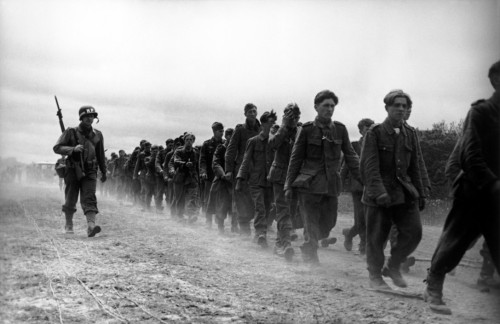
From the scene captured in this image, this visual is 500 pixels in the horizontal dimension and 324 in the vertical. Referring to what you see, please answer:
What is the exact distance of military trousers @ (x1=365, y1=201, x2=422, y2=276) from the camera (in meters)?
5.33

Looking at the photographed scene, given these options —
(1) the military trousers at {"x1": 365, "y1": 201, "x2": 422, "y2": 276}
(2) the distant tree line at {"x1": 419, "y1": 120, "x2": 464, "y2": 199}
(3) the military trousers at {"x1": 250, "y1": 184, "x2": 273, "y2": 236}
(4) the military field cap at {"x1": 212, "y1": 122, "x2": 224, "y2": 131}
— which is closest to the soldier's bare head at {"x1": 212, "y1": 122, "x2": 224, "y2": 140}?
(4) the military field cap at {"x1": 212, "y1": 122, "x2": 224, "y2": 131}

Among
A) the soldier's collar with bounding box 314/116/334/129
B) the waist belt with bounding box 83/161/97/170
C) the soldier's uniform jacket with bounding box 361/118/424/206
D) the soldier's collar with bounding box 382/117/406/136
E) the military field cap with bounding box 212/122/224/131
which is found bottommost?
the waist belt with bounding box 83/161/97/170

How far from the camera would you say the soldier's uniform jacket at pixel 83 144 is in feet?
29.3

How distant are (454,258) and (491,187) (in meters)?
0.75

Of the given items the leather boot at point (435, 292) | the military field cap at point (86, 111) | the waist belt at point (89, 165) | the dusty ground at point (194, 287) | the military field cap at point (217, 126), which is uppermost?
the military field cap at point (217, 126)

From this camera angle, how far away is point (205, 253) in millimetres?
7449

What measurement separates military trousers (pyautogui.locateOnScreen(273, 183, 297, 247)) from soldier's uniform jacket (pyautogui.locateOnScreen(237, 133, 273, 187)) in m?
0.99

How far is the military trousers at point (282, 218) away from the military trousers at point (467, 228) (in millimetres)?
3208

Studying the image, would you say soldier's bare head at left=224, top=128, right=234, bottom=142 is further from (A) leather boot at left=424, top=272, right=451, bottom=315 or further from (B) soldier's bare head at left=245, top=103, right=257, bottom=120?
(A) leather boot at left=424, top=272, right=451, bottom=315

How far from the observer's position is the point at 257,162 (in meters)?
9.16

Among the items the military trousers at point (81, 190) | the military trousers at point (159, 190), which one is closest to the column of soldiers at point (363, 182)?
the military trousers at point (81, 190)

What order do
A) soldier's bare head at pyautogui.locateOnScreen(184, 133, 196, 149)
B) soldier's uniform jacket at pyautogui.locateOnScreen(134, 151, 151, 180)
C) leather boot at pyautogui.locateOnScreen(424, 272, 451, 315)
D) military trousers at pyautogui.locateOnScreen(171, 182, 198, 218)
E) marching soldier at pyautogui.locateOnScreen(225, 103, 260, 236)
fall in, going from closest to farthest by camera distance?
1. leather boot at pyautogui.locateOnScreen(424, 272, 451, 315)
2. marching soldier at pyautogui.locateOnScreen(225, 103, 260, 236)
3. military trousers at pyautogui.locateOnScreen(171, 182, 198, 218)
4. soldier's bare head at pyautogui.locateOnScreen(184, 133, 196, 149)
5. soldier's uniform jacket at pyautogui.locateOnScreen(134, 151, 151, 180)

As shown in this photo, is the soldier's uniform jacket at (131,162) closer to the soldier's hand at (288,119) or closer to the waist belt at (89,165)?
the waist belt at (89,165)

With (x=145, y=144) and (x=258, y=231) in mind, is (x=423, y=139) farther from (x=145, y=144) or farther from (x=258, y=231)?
(x=258, y=231)
